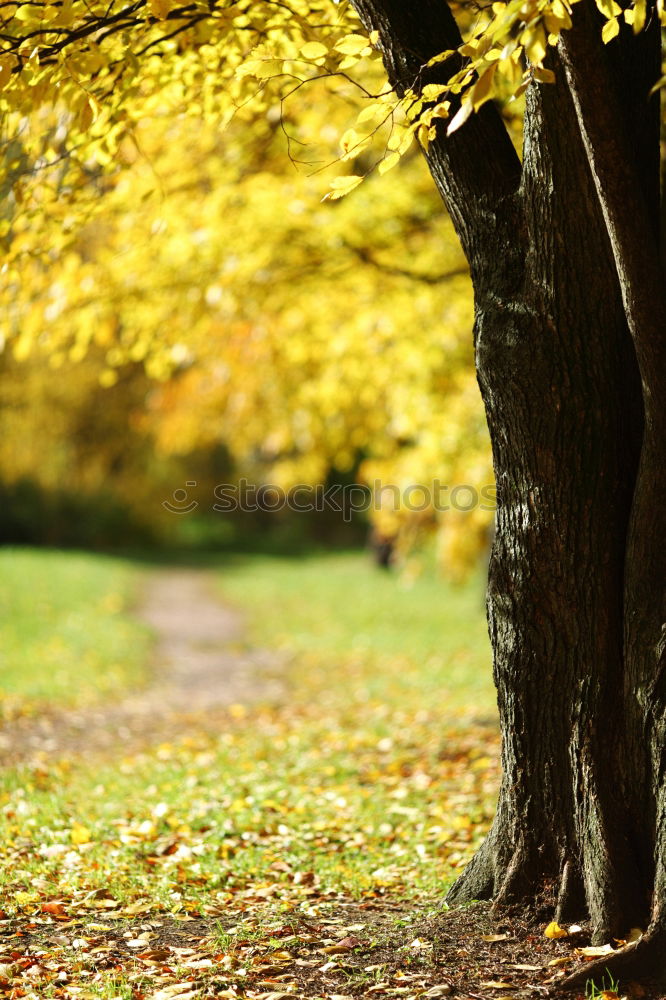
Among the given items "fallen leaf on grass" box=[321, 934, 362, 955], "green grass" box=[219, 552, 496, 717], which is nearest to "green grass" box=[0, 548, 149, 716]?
"green grass" box=[219, 552, 496, 717]

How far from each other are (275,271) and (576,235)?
5.69m

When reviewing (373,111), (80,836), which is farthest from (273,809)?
(373,111)

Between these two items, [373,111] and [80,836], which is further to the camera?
[80,836]

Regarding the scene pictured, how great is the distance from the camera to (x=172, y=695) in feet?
34.8

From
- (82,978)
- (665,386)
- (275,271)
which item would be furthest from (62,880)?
(275,271)

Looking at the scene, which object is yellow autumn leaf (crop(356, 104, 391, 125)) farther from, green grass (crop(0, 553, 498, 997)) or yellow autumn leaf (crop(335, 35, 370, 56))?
green grass (crop(0, 553, 498, 997))

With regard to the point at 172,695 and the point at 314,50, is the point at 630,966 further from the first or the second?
the point at 172,695

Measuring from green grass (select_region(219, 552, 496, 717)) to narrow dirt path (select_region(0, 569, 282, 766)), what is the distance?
73cm

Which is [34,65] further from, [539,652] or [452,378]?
[452,378]

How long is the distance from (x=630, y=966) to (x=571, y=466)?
1.84 metres

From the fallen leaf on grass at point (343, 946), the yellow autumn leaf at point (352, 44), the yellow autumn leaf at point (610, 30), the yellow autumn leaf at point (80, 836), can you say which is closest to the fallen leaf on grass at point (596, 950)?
the fallen leaf on grass at point (343, 946)

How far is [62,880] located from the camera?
4.43 metres

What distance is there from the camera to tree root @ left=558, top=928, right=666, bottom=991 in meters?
3.26

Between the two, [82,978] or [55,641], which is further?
[55,641]
